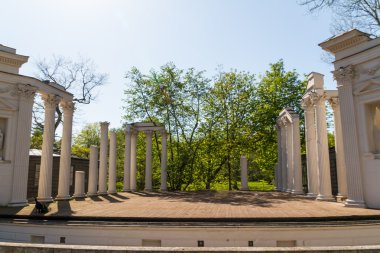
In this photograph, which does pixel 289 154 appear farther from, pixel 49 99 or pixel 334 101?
pixel 49 99

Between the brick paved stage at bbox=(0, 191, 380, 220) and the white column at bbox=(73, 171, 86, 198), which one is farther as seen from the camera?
the white column at bbox=(73, 171, 86, 198)

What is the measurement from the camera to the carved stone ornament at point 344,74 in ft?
66.5

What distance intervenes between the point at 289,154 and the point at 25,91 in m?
27.3

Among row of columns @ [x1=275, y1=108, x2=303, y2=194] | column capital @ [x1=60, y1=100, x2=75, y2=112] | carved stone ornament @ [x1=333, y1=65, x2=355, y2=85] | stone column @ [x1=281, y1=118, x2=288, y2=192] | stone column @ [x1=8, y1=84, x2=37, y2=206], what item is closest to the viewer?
carved stone ornament @ [x1=333, y1=65, x2=355, y2=85]

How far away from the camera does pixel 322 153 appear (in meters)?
24.2

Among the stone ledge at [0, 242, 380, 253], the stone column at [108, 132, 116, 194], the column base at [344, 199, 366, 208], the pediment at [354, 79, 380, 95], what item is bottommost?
the column base at [344, 199, 366, 208]

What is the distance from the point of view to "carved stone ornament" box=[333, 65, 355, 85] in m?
20.3

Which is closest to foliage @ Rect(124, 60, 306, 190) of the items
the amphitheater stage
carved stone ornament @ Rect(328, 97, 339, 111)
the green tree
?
the green tree

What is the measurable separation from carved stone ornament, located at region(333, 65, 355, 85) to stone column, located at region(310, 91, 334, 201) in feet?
12.9

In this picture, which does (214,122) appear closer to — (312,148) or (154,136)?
(154,136)

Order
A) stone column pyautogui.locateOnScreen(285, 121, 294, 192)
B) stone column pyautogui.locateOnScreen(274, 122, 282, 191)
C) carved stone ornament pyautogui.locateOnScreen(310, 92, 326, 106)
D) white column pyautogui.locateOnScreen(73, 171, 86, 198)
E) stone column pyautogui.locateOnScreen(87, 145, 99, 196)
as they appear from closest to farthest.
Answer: carved stone ornament pyautogui.locateOnScreen(310, 92, 326, 106), white column pyautogui.locateOnScreen(73, 171, 86, 198), stone column pyautogui.locateOnScreen(87, 145, 99, 196), stone column pyautogui.locateOnScreen(285, 121, 294, 192), stone column pyautogui.locateOnScreen(274, 122, 282, 191)

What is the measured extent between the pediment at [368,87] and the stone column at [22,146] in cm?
2393

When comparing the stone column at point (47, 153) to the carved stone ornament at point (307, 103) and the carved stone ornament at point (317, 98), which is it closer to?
the carved stone ornament at point (317, 98)

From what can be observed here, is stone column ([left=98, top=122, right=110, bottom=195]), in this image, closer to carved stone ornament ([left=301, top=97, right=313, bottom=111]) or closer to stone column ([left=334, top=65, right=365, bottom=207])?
carved stone ornament ([left=301, top=97, right=313, bottom=111])
